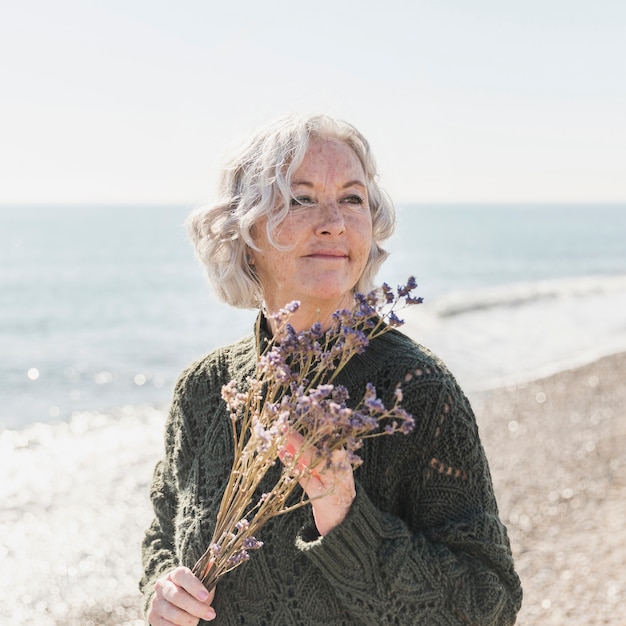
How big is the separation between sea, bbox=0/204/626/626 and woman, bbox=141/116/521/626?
49 cm

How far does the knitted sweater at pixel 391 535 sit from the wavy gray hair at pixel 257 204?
0.39m

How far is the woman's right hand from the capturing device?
1.72 meters

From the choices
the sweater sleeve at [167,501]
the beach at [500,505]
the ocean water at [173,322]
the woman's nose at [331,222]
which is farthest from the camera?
the ocean water at [173,322]

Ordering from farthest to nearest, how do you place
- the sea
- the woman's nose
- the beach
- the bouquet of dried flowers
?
1. the sea
2. the beach
3. the woman's nose
4. the bouquet of dried flowers

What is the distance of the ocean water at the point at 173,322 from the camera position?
1454 centimetres

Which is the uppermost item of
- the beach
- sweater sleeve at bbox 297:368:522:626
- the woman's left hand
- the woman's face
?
the woman's face

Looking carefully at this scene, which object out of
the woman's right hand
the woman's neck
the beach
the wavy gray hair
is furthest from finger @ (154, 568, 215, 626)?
the beach

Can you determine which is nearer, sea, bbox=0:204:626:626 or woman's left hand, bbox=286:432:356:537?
woman's left hand, bbox=286:432:356:537

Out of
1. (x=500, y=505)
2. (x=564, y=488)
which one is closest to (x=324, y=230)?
(x=500, y=505)

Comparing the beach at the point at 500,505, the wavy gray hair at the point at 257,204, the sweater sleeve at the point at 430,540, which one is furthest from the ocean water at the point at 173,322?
the beach at the point at 500,505

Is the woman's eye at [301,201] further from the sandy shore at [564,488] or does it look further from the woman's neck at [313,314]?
the sandy shore at [564,488]

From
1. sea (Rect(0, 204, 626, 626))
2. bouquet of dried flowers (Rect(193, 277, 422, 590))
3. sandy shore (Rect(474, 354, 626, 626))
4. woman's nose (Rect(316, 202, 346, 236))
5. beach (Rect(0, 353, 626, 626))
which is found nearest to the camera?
bouquet of dried flowers (Rect(193, 277, 422, 590))

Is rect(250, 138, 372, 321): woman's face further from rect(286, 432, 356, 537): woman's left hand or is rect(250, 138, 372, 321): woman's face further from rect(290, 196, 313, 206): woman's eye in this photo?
rect(286, 432, 356, 537): woman's left hand

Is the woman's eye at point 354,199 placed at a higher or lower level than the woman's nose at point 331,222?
higher
